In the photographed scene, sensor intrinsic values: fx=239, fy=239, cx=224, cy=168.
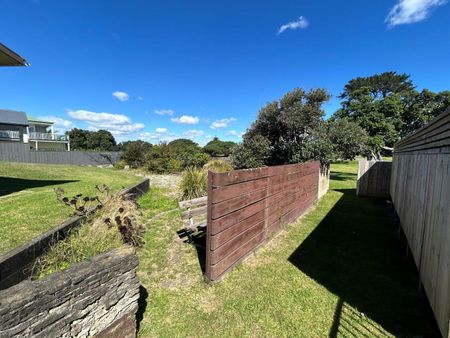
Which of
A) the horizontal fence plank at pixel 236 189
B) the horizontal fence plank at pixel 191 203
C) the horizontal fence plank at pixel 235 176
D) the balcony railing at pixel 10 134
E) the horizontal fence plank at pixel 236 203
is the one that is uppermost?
the balcony railing at pixel 10 134

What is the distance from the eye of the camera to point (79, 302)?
1.67 meters

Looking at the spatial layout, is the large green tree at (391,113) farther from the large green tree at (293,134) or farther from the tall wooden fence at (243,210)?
the tall wooden fence at (243,210)

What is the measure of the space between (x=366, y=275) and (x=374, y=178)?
25.2ft

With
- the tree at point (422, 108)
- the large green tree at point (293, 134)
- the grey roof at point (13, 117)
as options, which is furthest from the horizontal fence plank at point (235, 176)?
the grey roof at point (13, 117)

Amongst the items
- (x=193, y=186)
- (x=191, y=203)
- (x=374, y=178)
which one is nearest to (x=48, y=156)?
(x=193, y=186)

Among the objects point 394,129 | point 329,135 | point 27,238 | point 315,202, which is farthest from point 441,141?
point 394,129

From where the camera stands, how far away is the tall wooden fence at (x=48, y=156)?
1627 centimetres

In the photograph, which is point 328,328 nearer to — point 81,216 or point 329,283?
point 329,283

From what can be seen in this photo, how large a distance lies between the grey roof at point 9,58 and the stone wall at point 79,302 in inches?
307

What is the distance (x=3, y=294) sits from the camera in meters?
1.37

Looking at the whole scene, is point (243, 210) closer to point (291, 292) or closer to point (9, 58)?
point (291, 292)

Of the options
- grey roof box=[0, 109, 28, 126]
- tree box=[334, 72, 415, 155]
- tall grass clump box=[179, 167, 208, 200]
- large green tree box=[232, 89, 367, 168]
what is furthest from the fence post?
grey roof box=[0, 109, 28, 126]

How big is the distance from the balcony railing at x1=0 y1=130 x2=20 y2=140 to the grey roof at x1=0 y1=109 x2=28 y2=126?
144cm

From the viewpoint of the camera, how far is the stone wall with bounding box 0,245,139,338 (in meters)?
1.36
